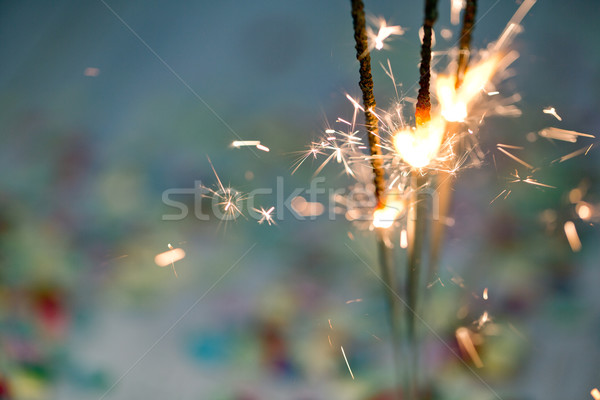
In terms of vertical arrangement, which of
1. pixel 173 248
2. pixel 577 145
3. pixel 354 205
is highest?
pixel 577 145

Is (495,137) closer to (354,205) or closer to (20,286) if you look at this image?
(354,205)

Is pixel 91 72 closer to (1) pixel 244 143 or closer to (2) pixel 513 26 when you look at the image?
(1) pixel 244 143

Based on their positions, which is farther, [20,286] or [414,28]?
[20,286]

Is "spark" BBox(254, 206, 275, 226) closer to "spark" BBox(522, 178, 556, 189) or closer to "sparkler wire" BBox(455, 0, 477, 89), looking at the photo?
"sparkler wire" BBox(455, 0, 477, 89)

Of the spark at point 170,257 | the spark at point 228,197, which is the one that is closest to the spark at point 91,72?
the spark at point 228,197

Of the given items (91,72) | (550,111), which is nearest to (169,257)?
(91,72)

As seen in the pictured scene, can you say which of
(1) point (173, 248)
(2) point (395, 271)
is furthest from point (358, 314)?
(1) point (173, 248)

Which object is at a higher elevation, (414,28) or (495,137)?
(414,28)
